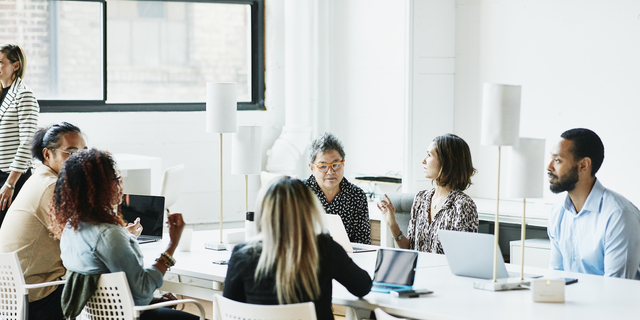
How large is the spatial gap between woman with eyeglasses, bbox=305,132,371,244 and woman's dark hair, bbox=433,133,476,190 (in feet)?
1.73

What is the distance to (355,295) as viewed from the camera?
265cm

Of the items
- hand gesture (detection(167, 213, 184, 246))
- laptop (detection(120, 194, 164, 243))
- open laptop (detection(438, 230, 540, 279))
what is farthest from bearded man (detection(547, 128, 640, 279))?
laptop (detection(120, 194, 164, 243))

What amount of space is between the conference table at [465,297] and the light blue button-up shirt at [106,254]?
1.20ft

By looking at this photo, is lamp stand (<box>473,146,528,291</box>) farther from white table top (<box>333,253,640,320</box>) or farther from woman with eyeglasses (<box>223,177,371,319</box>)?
woman with eyeglasses (<box>223,177,371,319</box>)

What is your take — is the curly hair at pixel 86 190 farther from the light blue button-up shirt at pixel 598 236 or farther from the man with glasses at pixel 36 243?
the light blue button-up shirt at pixel 598 236

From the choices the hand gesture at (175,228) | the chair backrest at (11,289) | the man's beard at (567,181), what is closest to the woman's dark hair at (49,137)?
the chair backrest at (11,289)

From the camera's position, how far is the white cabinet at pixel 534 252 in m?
4.68

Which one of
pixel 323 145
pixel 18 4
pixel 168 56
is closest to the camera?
pixel 323 145

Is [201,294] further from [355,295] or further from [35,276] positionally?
[355,295]

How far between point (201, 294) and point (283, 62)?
365cm

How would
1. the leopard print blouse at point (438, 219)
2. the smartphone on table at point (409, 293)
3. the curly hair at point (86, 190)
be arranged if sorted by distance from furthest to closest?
the leopard print blouse at point (438, 219)
the curly hair at point (86, 190)
the smartphone on table at point (409, 293)

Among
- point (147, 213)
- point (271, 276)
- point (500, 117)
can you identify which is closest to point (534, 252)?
point (500, 117)

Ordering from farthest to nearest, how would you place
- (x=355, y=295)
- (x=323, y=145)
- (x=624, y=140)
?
(x=624, y=140) < (x=323, y=145) < (x=355, y=295)

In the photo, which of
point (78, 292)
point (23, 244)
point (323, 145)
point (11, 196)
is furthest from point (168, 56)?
point (78, 292)
